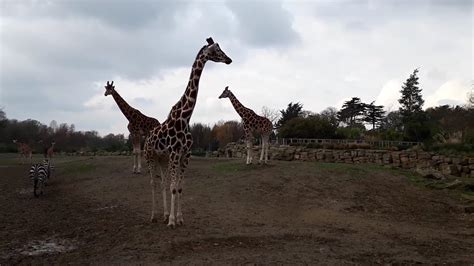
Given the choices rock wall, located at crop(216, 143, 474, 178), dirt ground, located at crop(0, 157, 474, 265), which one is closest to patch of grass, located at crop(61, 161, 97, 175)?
dirt ground, located at crop(0, 157, 474, 265)

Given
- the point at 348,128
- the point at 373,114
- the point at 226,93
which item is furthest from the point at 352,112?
the point at 226,93

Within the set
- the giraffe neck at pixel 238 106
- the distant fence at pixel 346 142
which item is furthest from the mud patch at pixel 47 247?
the distant fence at pixel 346 142

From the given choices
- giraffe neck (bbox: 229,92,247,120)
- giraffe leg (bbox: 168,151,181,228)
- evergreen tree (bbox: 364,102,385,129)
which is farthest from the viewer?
evergreen tree (bbox: 364,102,385,129)

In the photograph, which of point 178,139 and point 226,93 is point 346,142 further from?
point 178,139

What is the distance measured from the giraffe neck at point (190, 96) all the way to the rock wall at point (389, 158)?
15.5 metres

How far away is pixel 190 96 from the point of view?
977 cm

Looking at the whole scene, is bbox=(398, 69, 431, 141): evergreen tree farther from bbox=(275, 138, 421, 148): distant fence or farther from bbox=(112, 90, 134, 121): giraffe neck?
bbox=(112, 90, 134, 121): giraffe neck

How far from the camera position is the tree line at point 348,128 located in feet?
113

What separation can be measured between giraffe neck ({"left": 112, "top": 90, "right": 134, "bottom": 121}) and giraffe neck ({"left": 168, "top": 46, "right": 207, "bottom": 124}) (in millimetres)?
8765

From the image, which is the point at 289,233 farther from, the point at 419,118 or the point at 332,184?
the point at 419,118

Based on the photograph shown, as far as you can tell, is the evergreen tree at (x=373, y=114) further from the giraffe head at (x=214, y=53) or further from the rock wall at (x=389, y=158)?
the giraffe head at (x=214, y=53)

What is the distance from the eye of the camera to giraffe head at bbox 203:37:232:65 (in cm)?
993

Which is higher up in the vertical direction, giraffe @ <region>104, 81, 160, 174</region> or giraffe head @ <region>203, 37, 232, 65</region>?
giraffe head @ <region>203, 37, 232, 65</region>

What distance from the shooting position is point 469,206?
1286cm
